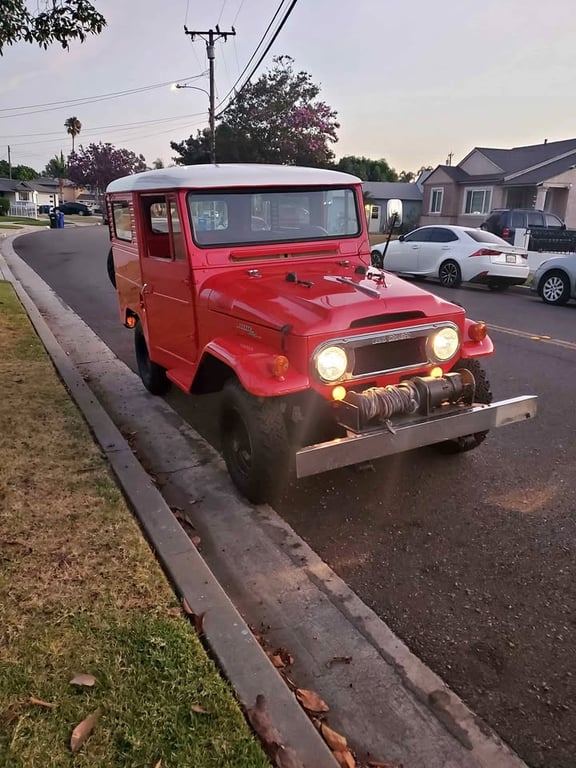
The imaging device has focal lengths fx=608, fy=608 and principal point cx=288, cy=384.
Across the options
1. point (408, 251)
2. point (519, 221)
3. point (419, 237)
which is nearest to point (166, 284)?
point (408, 251)

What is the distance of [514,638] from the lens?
293 centimetres

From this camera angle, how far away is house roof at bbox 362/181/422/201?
2009 inches

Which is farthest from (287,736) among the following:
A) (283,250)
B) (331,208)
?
(331,208)

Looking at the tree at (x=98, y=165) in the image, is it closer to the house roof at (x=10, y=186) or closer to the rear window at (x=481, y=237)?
the house roof at (x=10, y=186)

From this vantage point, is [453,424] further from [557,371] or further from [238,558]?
[557,371]

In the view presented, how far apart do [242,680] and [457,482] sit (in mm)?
2492

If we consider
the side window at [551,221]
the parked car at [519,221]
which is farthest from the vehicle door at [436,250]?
the side window at [551,221]

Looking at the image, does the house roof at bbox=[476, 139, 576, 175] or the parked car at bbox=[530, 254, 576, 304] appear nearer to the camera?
the parked car at bbox=[530, 254, 576, 304]

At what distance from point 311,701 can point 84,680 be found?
94 cm

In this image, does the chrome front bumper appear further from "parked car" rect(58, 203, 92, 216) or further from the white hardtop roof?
"parked car" rect(58, 203, 92, 216)

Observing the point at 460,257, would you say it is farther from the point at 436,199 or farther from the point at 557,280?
the point at 436,199

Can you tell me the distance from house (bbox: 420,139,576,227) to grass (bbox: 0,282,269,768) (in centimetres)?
3261

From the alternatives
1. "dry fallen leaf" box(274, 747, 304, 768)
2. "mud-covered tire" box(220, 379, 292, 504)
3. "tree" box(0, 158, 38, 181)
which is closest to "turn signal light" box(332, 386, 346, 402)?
"mud-covered tire" box(220, 379, 292, 504)

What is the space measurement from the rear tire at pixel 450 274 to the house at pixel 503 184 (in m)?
19.5
